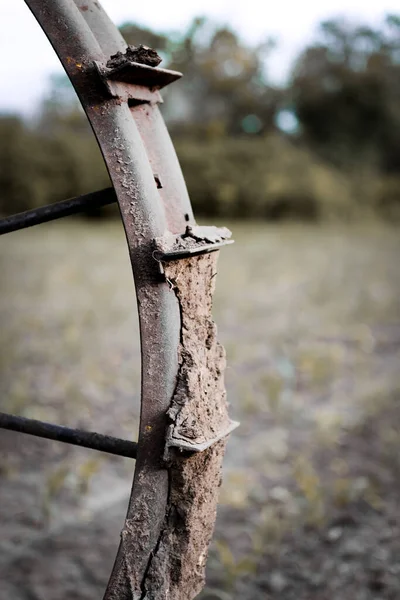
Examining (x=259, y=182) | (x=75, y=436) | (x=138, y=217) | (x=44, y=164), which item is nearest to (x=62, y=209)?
(x=138, y=217)

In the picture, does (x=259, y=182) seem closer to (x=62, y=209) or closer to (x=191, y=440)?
(x=62, y=209)

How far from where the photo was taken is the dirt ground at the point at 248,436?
7.84 feet

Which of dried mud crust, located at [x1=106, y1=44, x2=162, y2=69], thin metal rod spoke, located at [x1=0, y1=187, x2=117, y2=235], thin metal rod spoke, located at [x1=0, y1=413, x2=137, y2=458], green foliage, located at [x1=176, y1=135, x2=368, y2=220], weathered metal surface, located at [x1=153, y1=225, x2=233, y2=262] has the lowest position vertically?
green foliage, located at [x1=176, y1=135, x2=368, y2=220]

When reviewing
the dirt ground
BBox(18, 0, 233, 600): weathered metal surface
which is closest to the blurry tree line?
the dirt ground

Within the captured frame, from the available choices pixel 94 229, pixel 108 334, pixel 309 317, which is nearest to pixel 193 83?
pixel 94 229

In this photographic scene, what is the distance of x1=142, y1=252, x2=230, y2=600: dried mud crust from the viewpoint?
1264mm

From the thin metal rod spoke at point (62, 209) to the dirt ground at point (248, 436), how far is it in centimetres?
140

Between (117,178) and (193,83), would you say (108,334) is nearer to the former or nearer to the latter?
(117,178)

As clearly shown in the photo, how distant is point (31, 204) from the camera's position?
11852mm

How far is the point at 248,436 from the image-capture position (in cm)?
375

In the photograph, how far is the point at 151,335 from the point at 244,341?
444 centimetres

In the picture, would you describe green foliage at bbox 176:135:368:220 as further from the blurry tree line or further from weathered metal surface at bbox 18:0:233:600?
weathered metal surface at bbox 18:0:233:600

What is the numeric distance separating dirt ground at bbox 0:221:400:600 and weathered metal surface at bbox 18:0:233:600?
3.47ft

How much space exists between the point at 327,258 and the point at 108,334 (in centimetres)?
536
